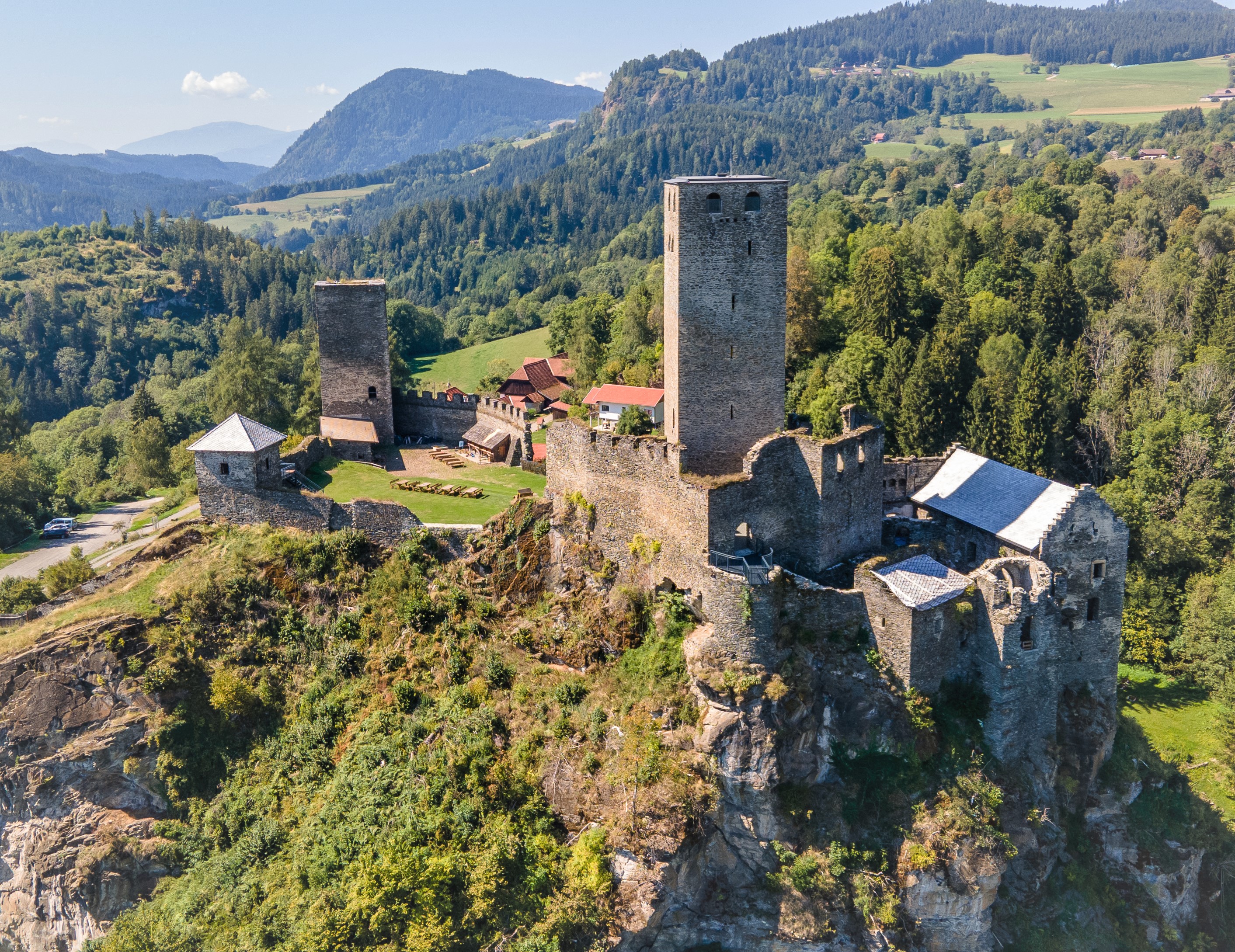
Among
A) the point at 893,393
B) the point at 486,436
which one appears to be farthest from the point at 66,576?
the point at 893,393

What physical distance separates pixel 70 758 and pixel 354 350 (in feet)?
65.6

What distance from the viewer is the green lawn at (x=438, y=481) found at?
38531 mm

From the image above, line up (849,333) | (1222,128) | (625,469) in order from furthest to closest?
(1222,128), (849,333), (625,469)

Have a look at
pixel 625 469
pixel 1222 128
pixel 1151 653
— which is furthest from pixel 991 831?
pixel 1222 128

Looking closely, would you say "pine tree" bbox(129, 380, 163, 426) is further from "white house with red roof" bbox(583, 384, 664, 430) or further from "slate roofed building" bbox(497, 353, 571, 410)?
"white house with red roof" bbox(583, 384, 664, 430)

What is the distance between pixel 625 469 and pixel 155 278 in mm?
131921

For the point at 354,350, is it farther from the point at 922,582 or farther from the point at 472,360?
the point at 472,360

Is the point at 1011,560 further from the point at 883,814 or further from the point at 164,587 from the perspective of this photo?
the point at 164,587

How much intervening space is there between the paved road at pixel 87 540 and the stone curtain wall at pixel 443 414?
1808 cm

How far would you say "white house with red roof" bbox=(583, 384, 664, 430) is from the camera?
57.6 metres

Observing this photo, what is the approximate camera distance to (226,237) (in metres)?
154

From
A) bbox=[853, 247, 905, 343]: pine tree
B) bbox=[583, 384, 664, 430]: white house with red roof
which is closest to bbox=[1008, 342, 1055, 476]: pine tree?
bbox=[853, 247, 905, 343]: pine tree

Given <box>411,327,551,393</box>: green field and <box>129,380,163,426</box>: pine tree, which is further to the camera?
<box>411,327,551,393</box>: green field

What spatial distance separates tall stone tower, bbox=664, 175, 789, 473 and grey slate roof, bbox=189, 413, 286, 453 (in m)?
16.4
